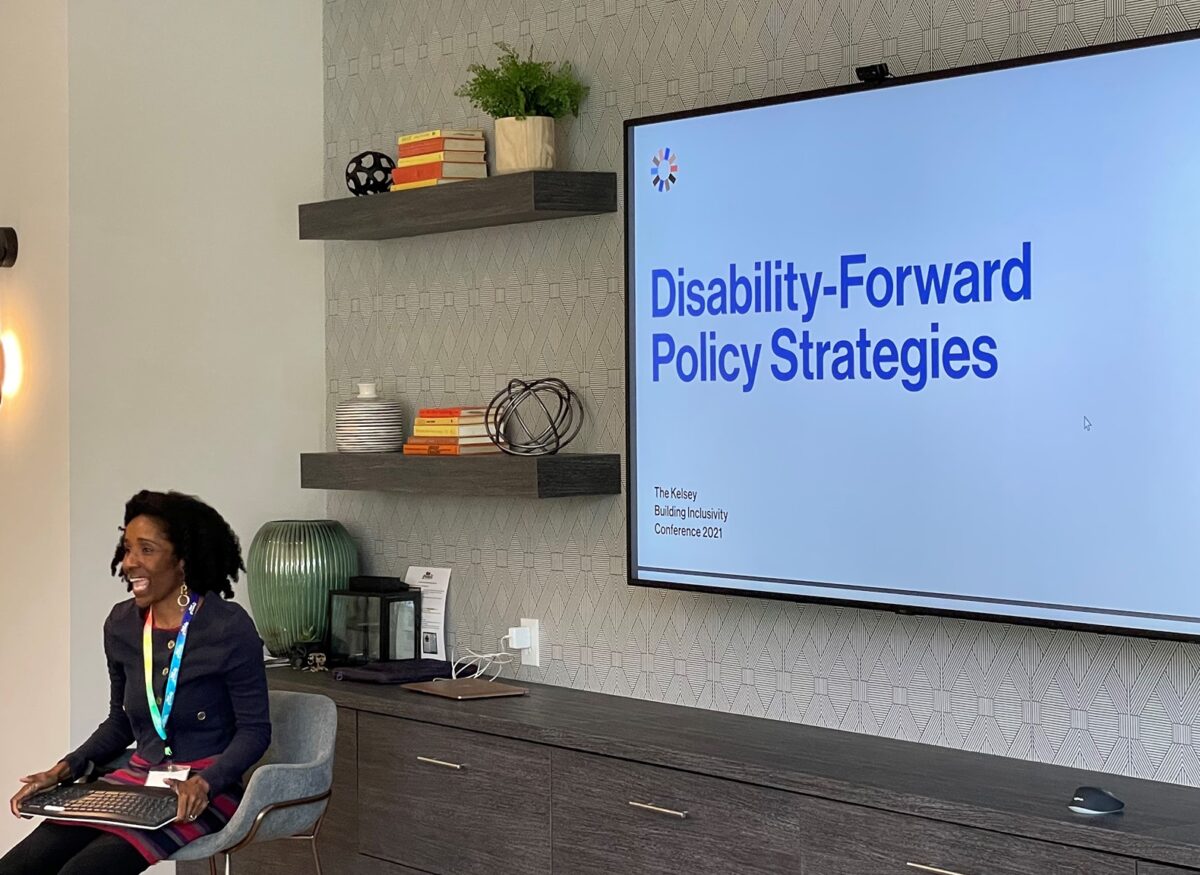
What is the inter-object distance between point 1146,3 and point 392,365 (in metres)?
2.46

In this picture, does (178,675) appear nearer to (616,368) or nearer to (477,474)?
(477,474)

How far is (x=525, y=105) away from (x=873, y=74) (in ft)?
3.44

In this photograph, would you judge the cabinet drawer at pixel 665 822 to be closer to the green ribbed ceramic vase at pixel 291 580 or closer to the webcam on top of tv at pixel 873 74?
the green ribbed ceramic vase at pixel 291 580

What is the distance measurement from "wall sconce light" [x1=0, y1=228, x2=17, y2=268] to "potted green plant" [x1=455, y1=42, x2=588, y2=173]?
148cm

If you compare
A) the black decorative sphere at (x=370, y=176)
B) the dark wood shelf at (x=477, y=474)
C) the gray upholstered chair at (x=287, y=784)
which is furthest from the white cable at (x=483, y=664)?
the black decorative sphere at (x=370, y=176)

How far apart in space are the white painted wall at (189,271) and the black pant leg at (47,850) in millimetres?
1101

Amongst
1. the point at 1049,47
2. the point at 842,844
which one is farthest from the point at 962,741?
the point at 1049,47

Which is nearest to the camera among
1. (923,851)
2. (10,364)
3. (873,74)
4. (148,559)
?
(923,851)

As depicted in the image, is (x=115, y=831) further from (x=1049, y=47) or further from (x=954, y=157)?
(x=1049, y=47)

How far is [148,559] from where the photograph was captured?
3.37 meters

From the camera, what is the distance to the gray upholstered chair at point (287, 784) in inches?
128

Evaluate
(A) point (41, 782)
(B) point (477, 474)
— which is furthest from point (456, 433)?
(A) point (41, 782)

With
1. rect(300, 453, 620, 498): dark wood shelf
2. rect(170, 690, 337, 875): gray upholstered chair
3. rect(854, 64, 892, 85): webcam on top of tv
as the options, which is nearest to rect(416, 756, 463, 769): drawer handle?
rect(170, 690, 337, 875): gray upholstered chair

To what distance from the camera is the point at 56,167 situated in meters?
4.38
